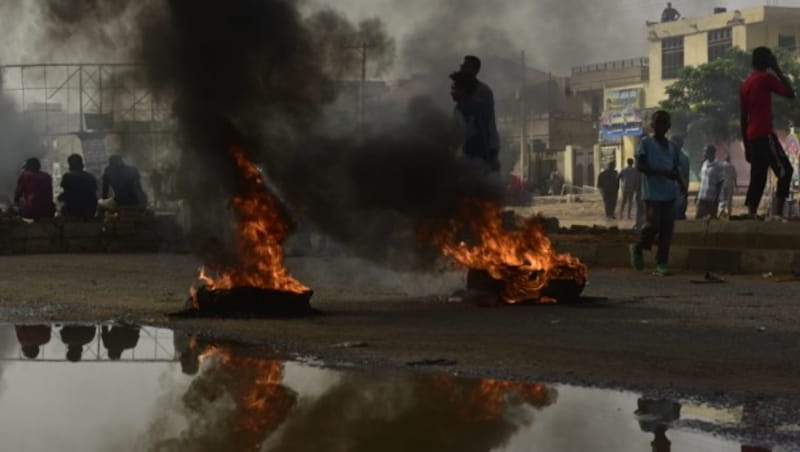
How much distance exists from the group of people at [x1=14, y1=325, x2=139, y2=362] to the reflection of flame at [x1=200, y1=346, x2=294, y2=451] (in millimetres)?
625

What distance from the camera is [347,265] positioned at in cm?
1541

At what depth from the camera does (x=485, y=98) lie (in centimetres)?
1365

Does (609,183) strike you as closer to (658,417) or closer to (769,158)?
(769,158)

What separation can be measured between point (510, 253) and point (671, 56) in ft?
196

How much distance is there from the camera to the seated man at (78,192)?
2098 centimetres

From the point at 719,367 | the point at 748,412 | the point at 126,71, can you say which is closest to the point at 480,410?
the point at 748,412

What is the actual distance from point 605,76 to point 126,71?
6185cm

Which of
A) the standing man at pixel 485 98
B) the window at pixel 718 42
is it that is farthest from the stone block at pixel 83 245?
the window at pixel 718 42

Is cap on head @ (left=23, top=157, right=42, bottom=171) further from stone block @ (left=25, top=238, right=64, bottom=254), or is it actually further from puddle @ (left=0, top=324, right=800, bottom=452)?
puddle @ (left=0, top=324, right=800, bottom=452)

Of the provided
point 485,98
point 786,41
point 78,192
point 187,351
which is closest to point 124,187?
point 78,192

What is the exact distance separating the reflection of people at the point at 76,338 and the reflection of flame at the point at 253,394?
78 centimetres

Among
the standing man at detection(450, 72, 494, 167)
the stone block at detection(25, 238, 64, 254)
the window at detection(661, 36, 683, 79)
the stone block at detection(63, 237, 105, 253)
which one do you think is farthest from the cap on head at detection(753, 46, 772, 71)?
the window at detection(661, 36, 683, 79)

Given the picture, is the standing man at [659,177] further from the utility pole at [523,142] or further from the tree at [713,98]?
the tree at [713,98]

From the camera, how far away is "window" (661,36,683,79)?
225 feet
